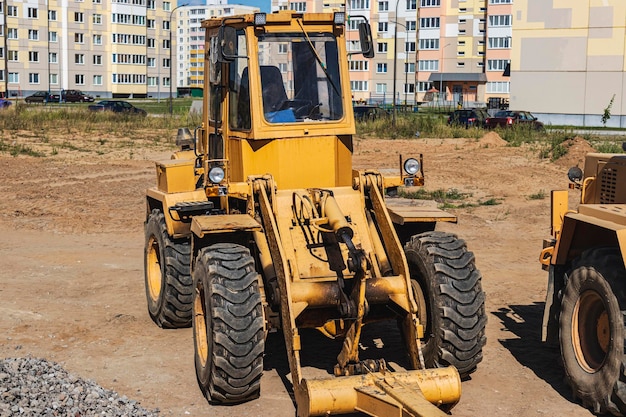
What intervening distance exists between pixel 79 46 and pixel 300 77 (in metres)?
101

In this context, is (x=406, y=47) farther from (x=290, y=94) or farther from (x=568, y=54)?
(x=290, y=94)

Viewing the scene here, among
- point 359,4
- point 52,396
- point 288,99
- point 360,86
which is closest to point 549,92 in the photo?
point 360,86

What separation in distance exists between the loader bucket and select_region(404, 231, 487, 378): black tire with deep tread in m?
0.82

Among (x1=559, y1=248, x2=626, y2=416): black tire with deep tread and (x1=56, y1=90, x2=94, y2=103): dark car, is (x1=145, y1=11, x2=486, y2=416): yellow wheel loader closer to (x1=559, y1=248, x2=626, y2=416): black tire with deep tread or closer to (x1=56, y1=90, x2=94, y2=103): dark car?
(x1=559, y1=248, x2=626, y2=416): black tire with deep tread

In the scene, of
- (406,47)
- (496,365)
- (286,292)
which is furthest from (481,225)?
(406,47)

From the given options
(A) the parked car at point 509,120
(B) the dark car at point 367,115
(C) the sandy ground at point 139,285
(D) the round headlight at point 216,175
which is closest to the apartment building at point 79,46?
(B) the dark car at point 367,115

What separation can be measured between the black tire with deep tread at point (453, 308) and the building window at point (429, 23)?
95.9 meters

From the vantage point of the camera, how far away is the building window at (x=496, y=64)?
9676 centimetres

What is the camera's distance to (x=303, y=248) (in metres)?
8.30

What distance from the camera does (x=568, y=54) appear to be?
54969mm

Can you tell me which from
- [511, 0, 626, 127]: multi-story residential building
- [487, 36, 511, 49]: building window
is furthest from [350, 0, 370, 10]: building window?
[511, 0, 626, 127]: multi-story residential building

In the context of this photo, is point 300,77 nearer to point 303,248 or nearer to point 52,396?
point 303,248

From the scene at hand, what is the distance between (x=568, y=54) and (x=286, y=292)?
50823 mm

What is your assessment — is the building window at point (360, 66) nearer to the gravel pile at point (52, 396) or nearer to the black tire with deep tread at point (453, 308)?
the black tire with deep tread at point (453, 308)
